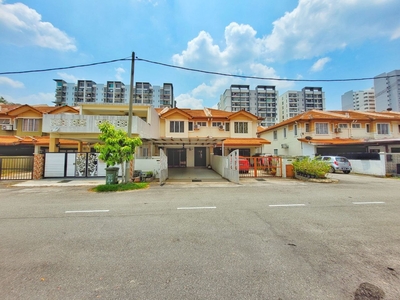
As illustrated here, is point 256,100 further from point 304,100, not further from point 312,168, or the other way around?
point 312,168

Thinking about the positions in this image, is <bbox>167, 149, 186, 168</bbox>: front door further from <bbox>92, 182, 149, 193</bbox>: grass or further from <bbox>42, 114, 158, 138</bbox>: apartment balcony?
<bbox>92, 182, 149, 193</bbox>: grass

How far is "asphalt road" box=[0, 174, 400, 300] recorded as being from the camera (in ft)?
7.57

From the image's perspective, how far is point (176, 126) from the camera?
70.7 feet

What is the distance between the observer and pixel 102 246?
3.46 m

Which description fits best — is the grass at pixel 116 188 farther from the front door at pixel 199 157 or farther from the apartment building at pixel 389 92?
the apartment building at pixel 389 92

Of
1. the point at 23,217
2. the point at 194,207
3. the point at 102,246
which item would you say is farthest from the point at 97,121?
the point at 102,246

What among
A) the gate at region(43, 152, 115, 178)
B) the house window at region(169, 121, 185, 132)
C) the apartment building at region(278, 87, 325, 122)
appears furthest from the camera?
the apartment building at region(278, 87, 325, 122)

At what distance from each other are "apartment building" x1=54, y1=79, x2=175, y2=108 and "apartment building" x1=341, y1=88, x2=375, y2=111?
3072 inches

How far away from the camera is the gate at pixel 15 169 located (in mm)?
13102

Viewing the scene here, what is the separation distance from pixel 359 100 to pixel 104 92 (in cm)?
11398

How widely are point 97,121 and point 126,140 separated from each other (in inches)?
208

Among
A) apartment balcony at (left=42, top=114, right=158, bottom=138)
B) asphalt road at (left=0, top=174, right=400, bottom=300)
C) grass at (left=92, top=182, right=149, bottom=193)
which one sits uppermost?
apartment balcony at (left=42, top=114, right=158, bottom=138)

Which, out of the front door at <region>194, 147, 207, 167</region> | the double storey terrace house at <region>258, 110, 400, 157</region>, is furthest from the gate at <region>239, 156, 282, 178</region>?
the double storey terrace house at <region>258, 110, 400, 157</region>

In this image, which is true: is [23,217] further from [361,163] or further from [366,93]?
[366,93]
